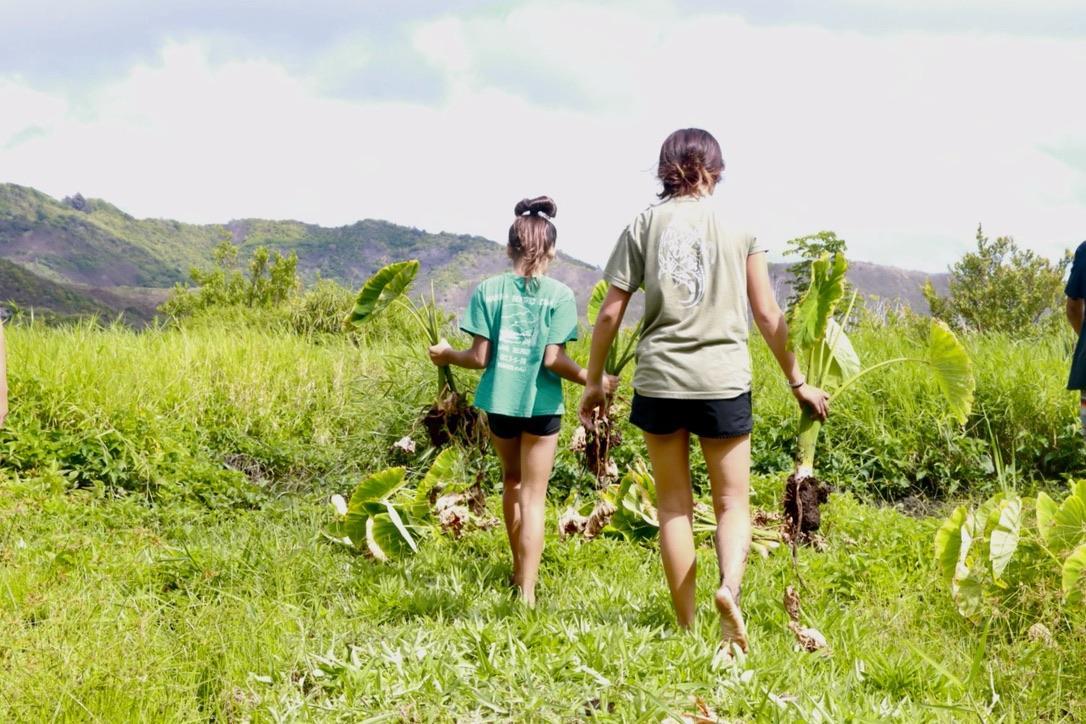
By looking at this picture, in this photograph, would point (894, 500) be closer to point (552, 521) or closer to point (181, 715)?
point (552, 521)

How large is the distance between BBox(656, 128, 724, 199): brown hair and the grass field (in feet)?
5.09

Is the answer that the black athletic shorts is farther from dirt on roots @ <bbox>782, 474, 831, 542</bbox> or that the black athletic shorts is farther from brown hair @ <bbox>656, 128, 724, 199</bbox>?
brown hair @ <bbox>656, 128, 724, 199</bbox>

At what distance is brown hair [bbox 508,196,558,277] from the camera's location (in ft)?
13.7

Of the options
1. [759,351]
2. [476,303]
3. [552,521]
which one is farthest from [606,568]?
[759,351]

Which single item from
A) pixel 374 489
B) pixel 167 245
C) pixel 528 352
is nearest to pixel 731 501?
pixel 528 352

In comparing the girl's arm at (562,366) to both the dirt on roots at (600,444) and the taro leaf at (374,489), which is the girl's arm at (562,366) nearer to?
the dirt on roots at (600,444)

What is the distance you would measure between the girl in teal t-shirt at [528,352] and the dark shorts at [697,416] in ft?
2.49

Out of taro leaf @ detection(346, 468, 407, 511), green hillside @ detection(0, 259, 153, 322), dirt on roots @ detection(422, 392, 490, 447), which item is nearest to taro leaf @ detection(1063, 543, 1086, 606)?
dirt on roots @ detection(422, 392, 490, 447)

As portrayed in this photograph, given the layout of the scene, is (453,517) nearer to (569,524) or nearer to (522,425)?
(569,524)

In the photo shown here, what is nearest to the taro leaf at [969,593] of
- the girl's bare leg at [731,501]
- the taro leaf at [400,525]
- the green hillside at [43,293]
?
the girl's bare leg at [731,501]

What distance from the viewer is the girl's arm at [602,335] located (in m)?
3.49

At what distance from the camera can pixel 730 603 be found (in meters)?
3.22

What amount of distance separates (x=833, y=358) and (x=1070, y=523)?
1.15m

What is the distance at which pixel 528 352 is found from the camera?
421cm
